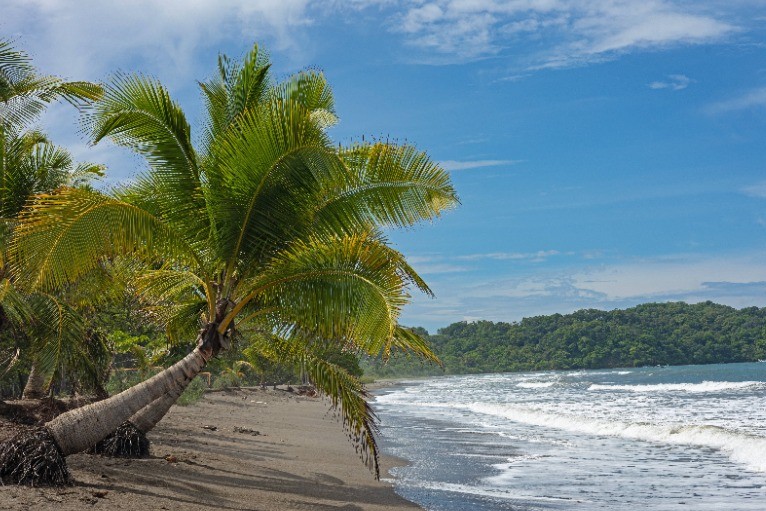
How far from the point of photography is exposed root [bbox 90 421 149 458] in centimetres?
1018

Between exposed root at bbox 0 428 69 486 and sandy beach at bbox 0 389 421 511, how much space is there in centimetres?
20

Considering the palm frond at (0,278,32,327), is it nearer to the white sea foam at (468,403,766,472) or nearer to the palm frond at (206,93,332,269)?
the palm frond at (206,93,332,269)

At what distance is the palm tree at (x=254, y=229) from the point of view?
8.45 meters

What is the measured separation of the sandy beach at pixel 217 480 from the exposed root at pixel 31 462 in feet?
0.64

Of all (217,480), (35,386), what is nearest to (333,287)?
(217,480)

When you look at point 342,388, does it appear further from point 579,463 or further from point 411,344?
point 579,463

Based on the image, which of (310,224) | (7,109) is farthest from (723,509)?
(7,109)

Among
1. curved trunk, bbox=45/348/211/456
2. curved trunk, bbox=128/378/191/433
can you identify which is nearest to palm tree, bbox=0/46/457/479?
curved trunk, bbox=45/348/211/456

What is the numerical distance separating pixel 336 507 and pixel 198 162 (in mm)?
4934

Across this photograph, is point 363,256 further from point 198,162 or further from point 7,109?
point 7,109

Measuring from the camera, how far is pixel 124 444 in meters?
10.3

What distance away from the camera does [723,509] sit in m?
9.69

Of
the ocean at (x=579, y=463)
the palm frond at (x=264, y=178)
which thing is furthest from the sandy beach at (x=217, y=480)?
the palm frond at (x=264, y=178)

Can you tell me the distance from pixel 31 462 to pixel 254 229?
12.0 feet
